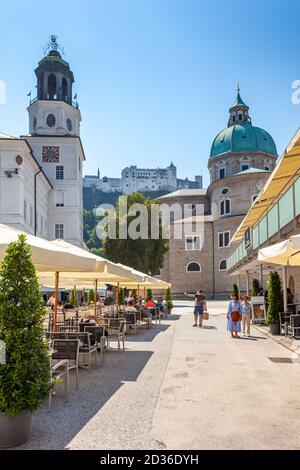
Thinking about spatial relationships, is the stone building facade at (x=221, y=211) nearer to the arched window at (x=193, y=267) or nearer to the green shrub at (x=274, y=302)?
the arched window at (x=193, y=267)

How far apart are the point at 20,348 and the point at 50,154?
5723cm

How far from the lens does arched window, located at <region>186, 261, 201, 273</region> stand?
66.1 meters

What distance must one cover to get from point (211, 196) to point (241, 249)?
42556mm

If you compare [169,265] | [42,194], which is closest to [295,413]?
[42,194]

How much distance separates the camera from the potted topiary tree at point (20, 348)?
206 inches

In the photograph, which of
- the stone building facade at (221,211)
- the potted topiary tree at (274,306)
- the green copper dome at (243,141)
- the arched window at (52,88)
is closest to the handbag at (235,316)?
the potted topiary tree at (274,306)

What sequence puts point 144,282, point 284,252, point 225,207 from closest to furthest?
point 284,252 < point 144,282 < point 225,207

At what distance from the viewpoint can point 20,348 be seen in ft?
17.7

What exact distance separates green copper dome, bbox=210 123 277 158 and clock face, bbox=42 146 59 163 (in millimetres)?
22745

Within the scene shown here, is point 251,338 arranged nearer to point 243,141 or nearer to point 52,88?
point 52,88

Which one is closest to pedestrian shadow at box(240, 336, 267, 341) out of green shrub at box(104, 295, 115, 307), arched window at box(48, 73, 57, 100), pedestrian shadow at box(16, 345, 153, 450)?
pedestrian shadow at box(16, 345, 153, 450)

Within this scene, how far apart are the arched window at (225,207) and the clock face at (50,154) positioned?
21544mm

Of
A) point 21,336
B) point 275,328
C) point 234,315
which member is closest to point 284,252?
point 234,315
